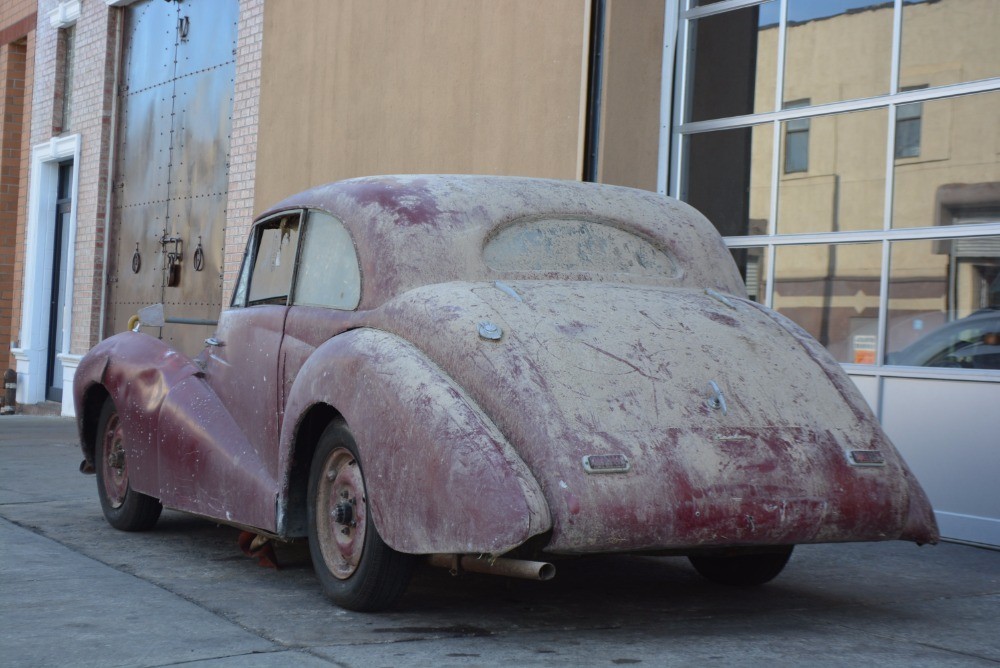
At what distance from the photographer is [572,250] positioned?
16.6 feet

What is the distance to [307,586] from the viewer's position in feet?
16.8

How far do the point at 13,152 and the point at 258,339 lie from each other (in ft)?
47.8

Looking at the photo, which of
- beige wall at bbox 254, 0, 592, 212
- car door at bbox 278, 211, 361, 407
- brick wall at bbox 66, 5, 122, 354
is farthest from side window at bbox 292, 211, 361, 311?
brick wall at bbox 66, 5, 122, 354

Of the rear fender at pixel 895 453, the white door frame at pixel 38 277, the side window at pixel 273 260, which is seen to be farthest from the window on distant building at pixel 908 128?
the white door frame at pixel 38 277

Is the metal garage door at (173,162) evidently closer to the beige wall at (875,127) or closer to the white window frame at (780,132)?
the white window frame at (780,132)

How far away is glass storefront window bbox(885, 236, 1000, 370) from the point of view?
7.08 meters

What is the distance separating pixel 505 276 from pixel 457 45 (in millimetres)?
5940

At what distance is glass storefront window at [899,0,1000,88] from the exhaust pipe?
15.1ft

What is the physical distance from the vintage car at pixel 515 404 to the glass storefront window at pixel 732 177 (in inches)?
124

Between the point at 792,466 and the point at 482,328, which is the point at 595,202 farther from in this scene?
Answer: the point at 792,466

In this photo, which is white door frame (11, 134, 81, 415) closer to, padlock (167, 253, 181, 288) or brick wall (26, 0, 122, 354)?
brick wall (26, 0, 122, 354)

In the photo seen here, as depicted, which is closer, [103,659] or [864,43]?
[103,659]

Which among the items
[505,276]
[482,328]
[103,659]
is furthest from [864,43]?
[103,659]

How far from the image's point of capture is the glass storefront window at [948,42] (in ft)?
23.8
